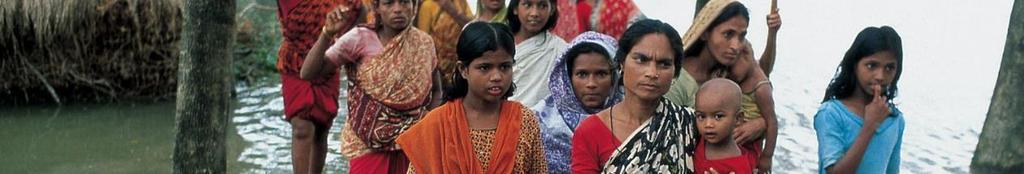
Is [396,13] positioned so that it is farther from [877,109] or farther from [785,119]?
[785,119]

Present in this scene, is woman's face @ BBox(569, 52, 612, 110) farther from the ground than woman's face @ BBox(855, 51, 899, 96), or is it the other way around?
woman's face @ BBox(855, 51, 899, 96)

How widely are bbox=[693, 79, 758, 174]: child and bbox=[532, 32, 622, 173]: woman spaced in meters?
0.43

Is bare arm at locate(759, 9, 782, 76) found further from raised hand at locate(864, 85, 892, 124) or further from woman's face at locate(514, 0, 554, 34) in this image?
woman's face at locate(514, 0, 554, 34)

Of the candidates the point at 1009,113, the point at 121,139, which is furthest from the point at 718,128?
the point at 121,139

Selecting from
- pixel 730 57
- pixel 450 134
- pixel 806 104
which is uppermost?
pixel 730 57

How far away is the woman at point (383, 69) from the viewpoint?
13.1 ft

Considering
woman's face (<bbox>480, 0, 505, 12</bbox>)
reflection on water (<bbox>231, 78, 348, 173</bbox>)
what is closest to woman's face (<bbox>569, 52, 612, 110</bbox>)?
woman's face (<bbox>480, 0, 505, 12</bbox>)

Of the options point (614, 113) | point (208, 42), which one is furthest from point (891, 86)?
point (208, 42)

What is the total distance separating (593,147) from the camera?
10.2ft

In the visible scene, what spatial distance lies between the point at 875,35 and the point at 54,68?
591 cm

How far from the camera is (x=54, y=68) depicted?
7.71 m

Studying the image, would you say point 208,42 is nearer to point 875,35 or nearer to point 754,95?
point 754,95

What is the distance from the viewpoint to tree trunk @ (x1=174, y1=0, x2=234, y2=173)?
13.0ft

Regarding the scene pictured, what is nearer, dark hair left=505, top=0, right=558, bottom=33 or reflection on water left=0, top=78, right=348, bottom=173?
dark hair left=505, top=0, right=558, bottom=33
